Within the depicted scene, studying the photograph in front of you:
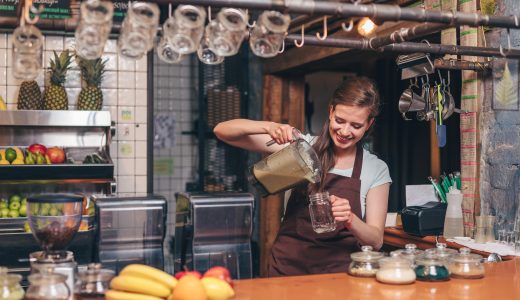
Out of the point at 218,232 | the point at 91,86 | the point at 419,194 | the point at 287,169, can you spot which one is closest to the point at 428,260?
the point at 287,169

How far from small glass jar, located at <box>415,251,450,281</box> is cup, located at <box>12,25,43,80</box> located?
1518 mm

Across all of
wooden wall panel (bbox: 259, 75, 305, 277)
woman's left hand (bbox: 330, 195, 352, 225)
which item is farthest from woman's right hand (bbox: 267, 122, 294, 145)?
wooden wall panel (bbox: 259, 75, 305, 277)

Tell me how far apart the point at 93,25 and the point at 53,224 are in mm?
747

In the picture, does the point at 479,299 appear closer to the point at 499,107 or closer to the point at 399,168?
the point at 499,107

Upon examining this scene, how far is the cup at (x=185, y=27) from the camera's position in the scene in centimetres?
182

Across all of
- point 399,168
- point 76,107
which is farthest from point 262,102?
point 76,107

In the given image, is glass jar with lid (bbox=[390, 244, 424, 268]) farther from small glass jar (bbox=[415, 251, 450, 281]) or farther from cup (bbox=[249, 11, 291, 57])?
cup (bbox=[249, 11, 291, 57])

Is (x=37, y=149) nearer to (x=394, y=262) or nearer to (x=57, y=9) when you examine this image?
(x=57, y=9)

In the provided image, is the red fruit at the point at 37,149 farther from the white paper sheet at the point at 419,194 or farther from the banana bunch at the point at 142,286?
the banana bunch at the point at 142,286

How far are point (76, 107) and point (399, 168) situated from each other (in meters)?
2.98

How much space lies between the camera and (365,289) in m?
2.27

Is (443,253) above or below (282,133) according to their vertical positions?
below

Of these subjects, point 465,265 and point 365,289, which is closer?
point 365,289

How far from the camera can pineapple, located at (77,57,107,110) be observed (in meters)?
4.92
